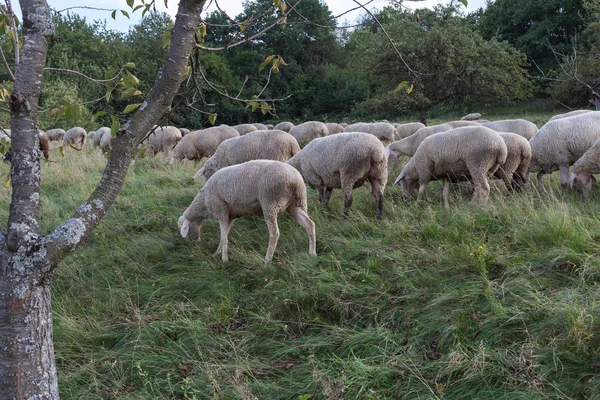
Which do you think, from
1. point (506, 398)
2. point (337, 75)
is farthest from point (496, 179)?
point (337, 75)

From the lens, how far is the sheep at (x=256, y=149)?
9.24 m

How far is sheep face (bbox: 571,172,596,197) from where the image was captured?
6745mm

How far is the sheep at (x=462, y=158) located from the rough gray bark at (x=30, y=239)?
4783 mm

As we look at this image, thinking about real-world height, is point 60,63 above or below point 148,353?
above

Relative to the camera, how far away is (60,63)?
31.7 metres

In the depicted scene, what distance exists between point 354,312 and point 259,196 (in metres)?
2.06

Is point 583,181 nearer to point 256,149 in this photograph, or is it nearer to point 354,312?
point 354,312

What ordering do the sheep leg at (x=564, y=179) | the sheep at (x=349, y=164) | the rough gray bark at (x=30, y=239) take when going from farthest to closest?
the sheep leg at (x=564, y=179), the sheep at (x=349, y=164), the rough gray bark at (x=30, y=239)

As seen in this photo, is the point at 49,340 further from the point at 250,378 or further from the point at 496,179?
the point at 496,179

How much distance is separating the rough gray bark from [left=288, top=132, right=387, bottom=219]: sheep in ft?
13.8

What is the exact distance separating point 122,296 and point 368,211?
3.58 metres

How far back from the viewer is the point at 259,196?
586 cm

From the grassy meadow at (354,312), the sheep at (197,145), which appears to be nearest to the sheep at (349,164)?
the grassy meadow at (354,312)

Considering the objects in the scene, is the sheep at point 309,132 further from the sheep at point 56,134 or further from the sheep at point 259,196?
the sheep at point 56,134
